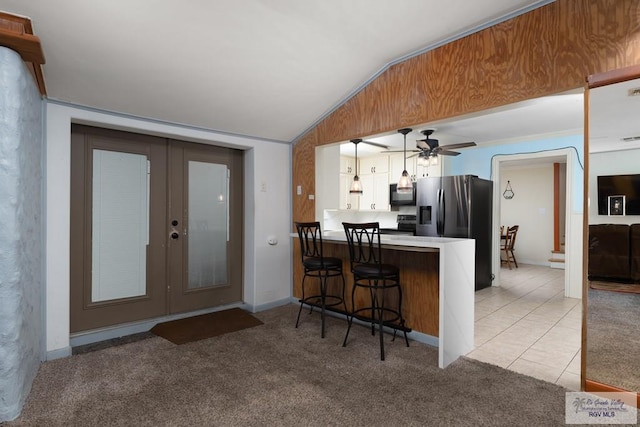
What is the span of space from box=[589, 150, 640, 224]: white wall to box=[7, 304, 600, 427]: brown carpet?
1.22 metres

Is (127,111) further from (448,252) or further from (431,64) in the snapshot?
(448,252)

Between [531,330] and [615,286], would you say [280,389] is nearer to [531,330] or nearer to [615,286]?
[615,286]

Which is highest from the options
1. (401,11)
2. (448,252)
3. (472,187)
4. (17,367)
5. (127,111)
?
(401,11)

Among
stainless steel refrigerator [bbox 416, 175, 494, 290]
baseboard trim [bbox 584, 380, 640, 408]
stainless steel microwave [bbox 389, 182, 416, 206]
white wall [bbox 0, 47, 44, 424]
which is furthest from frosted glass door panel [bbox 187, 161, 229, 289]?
baseboard trim [bbox 584, 380, 640, 408]

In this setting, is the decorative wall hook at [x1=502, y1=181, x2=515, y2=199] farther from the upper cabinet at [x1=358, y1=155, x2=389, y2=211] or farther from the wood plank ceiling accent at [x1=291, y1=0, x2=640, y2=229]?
the wood plank ceiling accent at [x1=291, y1=0, x2=640, y2=229]

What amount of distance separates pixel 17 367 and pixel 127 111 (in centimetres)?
214

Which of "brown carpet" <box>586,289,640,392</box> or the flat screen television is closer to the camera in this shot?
"brown carpet" <box>586,289,640,392</box>

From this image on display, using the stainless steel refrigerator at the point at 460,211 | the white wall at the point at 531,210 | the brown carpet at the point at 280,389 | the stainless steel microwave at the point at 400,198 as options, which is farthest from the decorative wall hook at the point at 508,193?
the brown carpet at the point at 280,389

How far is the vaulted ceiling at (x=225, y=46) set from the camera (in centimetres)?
220

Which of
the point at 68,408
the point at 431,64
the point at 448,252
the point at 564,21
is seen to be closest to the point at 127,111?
the point at 68,408

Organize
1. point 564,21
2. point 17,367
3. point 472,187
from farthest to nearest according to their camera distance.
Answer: point 472,187, point 564,21, point 17,367

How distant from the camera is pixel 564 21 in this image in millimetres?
2178

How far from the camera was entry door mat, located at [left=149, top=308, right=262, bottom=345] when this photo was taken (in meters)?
3.20

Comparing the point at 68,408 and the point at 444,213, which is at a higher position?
the point at 444,213
